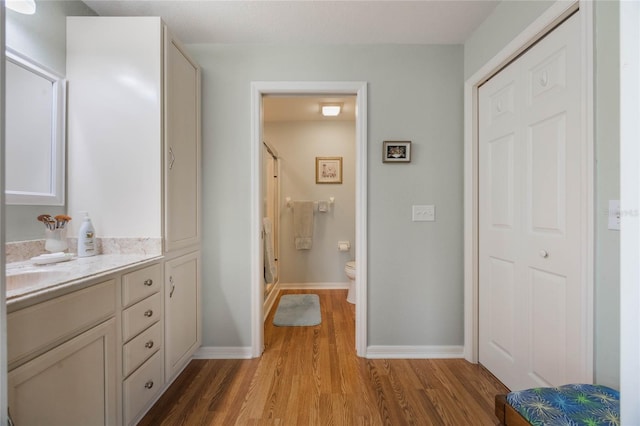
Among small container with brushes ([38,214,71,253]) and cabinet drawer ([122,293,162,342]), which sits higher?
small container with brushes ([38,214,71,253])

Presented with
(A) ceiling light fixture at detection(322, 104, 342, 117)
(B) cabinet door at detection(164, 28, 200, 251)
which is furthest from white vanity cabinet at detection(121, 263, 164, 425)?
(A) ceiling light fixture at detection(322, 104, 342, 117)

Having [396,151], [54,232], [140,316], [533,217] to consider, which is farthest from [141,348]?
[533,217]

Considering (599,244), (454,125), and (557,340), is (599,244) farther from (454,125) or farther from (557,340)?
(454,125)

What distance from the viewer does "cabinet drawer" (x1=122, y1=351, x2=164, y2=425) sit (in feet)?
4.19

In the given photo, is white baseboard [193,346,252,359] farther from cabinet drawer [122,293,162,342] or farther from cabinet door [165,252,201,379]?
cabinet drawer [122,293,162,342]

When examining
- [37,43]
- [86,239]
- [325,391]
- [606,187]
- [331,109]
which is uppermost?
[331,109]

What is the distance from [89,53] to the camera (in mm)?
1584

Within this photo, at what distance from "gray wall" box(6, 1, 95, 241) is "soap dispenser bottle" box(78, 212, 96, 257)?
21 centimetres

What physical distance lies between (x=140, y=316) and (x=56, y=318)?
0.44 meters

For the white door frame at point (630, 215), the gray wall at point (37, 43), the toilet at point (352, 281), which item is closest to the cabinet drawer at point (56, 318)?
the gray wall at point (37, 43)

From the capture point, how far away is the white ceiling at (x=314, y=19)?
1.73m

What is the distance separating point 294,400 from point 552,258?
5.17 ft

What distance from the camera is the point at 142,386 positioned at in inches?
54.5

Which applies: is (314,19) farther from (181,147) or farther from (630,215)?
(630,215)
